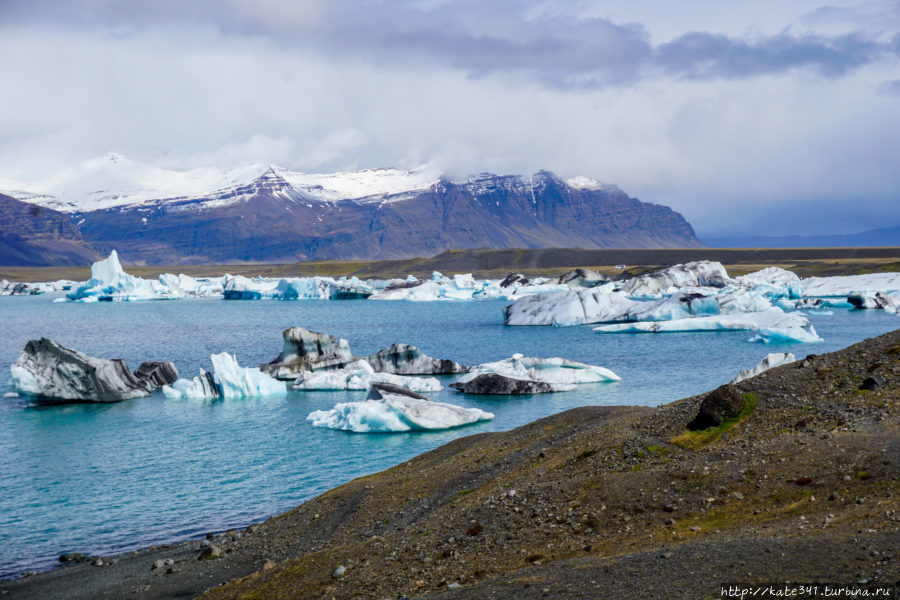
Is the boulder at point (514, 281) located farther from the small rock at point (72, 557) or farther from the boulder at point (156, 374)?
the small rock at point (72, 557)

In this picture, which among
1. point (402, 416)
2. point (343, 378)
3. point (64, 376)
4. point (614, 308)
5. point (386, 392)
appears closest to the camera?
point (402, 416)

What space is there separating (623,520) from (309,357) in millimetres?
29451

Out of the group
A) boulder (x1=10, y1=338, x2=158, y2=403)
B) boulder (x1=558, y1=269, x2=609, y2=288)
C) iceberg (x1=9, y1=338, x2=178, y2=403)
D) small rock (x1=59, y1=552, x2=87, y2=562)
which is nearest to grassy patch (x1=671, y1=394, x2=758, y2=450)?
small rock (x1=59, y1=552, x2=87, y2=562)

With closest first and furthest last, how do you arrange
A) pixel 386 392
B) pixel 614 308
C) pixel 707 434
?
1. pixel 707 434
2. pixel 386 392
3. pixel 614 308

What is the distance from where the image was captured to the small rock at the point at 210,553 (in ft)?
45.6

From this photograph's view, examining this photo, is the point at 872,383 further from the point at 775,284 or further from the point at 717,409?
the point at 775,284

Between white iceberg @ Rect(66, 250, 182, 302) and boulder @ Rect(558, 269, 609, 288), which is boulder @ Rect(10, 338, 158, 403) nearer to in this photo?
boulder @ Rect(558, 269, 609, 288)

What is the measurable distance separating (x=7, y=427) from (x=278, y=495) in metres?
15.0

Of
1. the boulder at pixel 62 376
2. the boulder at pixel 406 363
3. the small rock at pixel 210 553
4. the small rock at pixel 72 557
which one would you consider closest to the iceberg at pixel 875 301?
the boulder at pixel 406 363

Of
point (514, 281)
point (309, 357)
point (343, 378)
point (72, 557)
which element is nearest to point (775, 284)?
point (514, 281)

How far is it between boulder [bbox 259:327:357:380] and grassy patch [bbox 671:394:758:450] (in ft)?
88.5

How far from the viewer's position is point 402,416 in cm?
2641

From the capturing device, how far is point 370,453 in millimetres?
23703

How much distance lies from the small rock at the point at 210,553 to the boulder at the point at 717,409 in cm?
847
